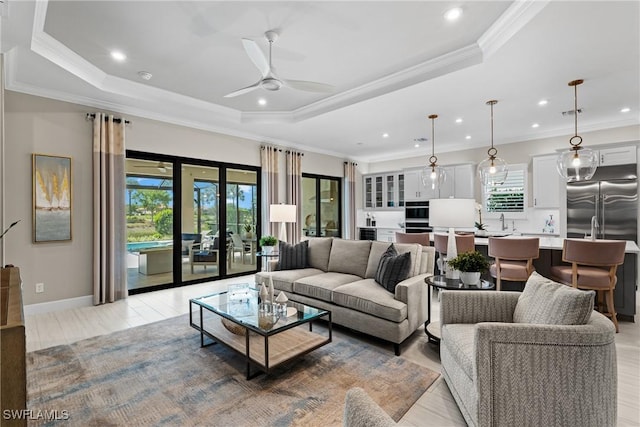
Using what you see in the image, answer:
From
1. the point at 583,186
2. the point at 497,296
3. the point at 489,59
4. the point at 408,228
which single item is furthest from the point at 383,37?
the point at 408,228

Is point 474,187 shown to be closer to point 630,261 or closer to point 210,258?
point 630,261

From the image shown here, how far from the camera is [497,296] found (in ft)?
7.41

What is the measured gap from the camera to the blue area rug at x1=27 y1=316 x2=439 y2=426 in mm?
1962

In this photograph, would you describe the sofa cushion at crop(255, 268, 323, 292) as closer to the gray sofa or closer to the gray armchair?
the gray sofa

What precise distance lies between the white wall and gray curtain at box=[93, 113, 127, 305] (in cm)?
12

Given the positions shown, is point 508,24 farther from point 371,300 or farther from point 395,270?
point 371,300

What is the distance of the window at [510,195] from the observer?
621 cm

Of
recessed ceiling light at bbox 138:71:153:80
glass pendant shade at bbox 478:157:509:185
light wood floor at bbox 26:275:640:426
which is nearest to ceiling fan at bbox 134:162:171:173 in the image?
recessed ceiling light at bbox 138:71:153:80

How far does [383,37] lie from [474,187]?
4.80 metres

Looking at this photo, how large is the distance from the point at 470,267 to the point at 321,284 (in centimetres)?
154

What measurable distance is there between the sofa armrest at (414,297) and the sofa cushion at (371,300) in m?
0.07

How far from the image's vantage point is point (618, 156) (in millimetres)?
4957

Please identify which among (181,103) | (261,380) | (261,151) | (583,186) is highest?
(181,103)

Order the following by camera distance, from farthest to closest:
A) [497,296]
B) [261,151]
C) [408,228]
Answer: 1. [408,228]
2. [261,151]
3. [497,296]
